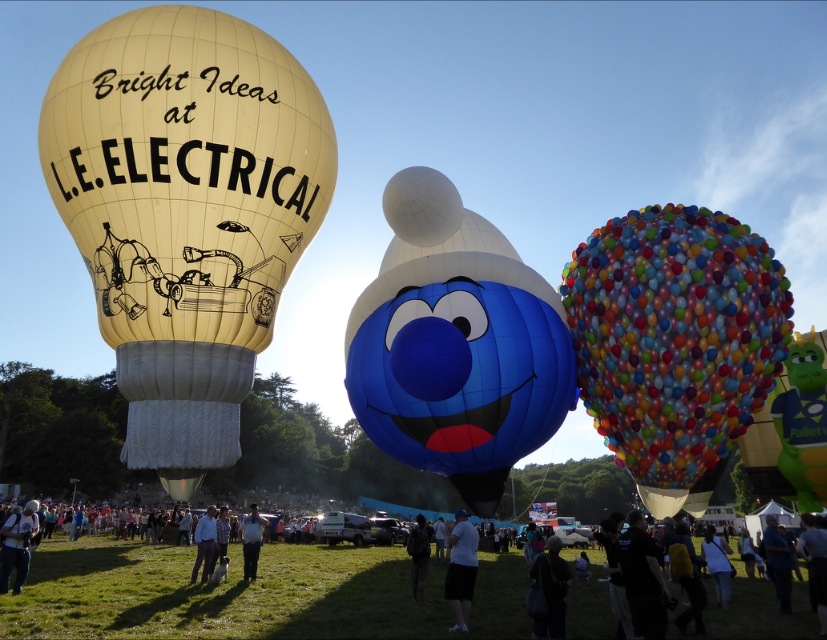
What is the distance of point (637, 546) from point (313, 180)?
10.6 m

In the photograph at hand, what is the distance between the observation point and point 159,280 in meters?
11.9

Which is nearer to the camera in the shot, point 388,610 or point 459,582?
point 459,582

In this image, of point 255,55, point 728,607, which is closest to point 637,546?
point 728,607

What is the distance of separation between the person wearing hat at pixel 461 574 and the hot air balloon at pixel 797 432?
12.2 m

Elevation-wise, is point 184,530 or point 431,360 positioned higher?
point 431,360

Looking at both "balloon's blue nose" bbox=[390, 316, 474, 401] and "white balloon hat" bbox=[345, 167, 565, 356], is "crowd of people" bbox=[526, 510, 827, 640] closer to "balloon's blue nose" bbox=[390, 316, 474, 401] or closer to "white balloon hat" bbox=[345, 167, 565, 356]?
"balloon's blue nose" bbox=[390, 316, 474, 401]

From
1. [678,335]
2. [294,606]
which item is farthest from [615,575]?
[678,335]

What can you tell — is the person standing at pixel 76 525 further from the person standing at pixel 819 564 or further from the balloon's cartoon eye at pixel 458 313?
the person standing at pixel 819 564

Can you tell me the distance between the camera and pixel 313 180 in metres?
13.5

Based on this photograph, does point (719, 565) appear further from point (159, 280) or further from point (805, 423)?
point (159, 280)

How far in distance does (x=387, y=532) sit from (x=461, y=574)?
1489 cm

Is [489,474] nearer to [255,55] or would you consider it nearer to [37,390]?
[255,55]

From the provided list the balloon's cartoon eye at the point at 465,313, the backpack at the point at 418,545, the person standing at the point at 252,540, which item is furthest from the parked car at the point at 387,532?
the backpack at the point at 418,545

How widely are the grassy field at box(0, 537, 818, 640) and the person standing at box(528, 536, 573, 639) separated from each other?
0.89 m
